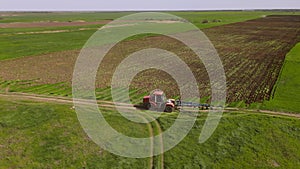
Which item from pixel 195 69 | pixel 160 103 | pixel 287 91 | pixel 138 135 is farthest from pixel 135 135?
pixel 195 69

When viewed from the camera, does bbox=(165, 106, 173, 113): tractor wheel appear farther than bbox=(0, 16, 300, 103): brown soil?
No

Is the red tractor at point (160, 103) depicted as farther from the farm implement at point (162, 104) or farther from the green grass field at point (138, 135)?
the green grass field at point (138, 135)

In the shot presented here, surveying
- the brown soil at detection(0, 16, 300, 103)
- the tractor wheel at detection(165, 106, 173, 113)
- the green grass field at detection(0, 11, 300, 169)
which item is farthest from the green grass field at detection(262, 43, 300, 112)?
the tractor wheel at detection(165, 106, 173, 113)

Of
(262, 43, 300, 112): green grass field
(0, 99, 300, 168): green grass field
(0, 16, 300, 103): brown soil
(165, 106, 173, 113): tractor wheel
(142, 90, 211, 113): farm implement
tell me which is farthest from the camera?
(0, 16, 300, 103): brown soil

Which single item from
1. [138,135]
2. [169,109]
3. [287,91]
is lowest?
[138,135]

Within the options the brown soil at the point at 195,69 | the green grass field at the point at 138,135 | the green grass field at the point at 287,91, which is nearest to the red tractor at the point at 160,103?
the green grass field at the point at 138,135

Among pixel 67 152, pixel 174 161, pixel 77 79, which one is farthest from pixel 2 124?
pixel 77 79

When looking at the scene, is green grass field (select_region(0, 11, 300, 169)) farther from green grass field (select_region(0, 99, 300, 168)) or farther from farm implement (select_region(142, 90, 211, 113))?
farm implement (select_region(142, 90, 211, 113))

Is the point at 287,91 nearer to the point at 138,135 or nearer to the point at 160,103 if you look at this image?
the point at 160,103

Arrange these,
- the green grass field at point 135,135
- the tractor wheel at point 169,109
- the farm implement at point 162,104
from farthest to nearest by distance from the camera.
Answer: the farm implement at point 162,104, the tractor wheel at point 169,109, the green grass field at point 135,135
